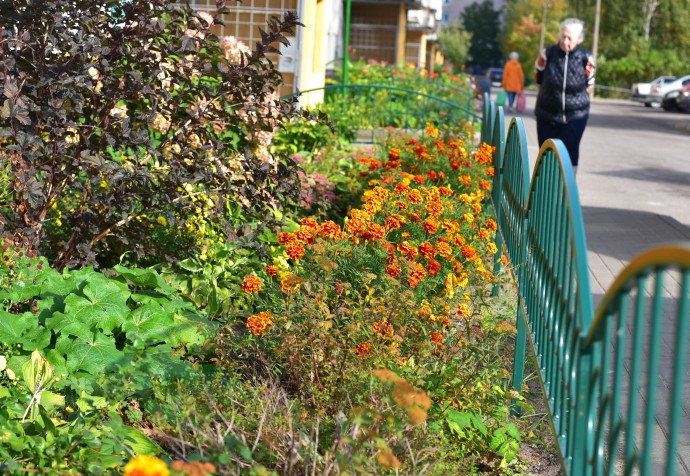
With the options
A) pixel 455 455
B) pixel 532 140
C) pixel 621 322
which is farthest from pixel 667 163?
pixel 621 322

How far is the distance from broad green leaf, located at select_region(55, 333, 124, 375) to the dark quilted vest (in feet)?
18.0

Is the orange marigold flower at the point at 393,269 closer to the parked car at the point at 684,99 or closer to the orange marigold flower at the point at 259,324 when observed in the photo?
the orange marigold flower at the point at 259,324

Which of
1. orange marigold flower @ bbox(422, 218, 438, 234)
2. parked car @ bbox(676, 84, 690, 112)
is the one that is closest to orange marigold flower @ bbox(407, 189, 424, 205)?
orange marigold flower @ bbox(422, 218, 438, 234)

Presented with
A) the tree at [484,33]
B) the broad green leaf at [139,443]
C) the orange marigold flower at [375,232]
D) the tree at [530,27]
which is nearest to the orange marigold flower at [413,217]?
the orange marigold flower at [375,232]

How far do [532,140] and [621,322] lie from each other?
Result: 1767cm

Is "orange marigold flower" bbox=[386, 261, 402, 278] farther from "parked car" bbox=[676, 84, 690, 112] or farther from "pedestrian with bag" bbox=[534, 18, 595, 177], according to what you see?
"parked car" bbox=[676, 84, 690, 112]

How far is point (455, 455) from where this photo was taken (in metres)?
3.45

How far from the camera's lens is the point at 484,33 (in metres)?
117

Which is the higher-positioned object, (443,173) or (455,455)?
(443,173)

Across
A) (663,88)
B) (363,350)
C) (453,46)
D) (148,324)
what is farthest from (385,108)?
(453,46)

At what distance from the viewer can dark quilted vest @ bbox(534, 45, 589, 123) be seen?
28.0 ft

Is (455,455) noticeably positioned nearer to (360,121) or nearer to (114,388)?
(114,388)

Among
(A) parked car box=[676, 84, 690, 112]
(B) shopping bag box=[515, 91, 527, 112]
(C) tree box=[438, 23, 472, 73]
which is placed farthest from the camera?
(C) tree box=[438, 23, 472, 73]

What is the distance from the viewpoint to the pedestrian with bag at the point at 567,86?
8539 mm
